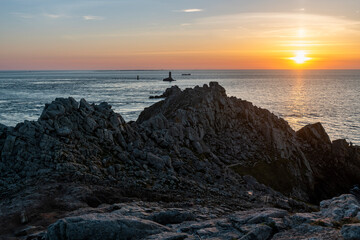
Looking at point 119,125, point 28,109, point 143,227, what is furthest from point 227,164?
point 28,109

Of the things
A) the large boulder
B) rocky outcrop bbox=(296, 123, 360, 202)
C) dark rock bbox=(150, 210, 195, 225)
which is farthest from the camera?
rocky outcrop bbox=(296, 123, 360, 202)

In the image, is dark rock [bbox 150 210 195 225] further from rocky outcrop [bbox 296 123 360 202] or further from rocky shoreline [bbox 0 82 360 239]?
rocky outcrop [bbox 296 123 360 202]

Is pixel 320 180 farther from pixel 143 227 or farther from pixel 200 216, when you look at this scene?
pixel 143 227

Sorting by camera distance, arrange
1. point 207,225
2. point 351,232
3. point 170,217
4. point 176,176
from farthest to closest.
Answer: point 176,176 → point 170,217 → point 207,225 → point 351,232

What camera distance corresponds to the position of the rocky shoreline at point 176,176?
762 inches

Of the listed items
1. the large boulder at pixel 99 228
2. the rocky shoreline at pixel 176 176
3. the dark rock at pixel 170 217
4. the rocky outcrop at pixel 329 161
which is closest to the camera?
the large boulder at pixel 99 228

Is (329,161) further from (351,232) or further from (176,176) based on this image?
(351,232)

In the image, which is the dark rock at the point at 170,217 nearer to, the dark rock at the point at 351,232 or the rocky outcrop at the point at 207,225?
the rocky outcrop at the point at 207,225

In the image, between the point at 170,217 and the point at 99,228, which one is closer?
the point at 99,228

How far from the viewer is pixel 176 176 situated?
34.4m

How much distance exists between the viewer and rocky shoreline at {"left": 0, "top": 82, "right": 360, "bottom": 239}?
762 inches

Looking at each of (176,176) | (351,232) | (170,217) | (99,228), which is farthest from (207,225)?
(176,176)

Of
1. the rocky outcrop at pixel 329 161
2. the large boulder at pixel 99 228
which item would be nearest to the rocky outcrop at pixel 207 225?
the large boulder at pixel 99 228

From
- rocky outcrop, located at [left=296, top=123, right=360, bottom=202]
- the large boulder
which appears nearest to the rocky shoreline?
the large boulder
